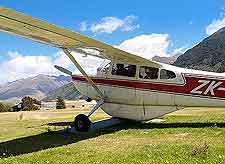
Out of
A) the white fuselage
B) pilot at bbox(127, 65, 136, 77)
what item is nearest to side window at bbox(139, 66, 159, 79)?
the white fuselage

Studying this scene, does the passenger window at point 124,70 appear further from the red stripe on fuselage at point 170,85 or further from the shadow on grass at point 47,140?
the shadow on grass at point 47,140

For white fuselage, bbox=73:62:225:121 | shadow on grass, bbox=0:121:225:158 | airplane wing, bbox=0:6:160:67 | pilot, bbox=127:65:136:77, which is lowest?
Result: shadow on grass, bbox=0:121:225:158

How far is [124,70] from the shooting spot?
17.4 m

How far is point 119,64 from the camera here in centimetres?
1756

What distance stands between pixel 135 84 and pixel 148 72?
796 millimetres

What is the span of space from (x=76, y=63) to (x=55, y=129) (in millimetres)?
3432

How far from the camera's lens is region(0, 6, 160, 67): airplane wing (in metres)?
10.4

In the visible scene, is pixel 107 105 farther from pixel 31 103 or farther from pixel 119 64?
pixel 31 103

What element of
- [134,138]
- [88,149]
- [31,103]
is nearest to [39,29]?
[88,149]

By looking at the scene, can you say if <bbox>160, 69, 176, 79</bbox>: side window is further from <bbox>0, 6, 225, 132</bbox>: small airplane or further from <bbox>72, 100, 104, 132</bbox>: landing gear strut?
<bbox>72, 100, 104, 132</bbox>: landing gear strut

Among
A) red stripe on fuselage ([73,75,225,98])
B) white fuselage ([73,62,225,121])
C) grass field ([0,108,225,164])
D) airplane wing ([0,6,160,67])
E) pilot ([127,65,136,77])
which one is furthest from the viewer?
pilot ([127,65,136,77])

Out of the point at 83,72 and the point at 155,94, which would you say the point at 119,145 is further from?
the point at 83,72

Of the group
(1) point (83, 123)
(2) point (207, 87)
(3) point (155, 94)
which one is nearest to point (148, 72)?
(3) point (155, 94)

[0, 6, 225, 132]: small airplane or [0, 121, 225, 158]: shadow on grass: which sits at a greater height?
[0, 6, 225, 132]: small airplane
